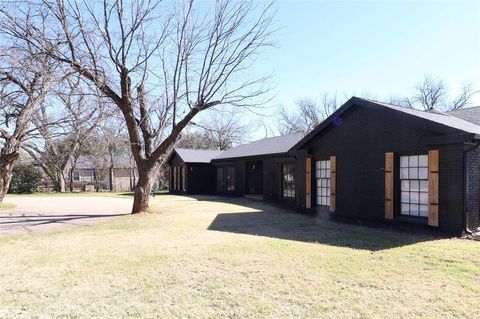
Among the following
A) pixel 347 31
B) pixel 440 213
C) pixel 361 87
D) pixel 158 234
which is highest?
pixel 361 87

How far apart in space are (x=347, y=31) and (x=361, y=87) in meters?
28.5

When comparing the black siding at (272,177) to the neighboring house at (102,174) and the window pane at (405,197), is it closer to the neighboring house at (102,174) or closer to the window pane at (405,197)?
the window pane at (405,197)

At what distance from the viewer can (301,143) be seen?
1262cm

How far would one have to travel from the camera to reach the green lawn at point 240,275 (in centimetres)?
401

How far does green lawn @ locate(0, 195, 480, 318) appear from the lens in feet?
13.2

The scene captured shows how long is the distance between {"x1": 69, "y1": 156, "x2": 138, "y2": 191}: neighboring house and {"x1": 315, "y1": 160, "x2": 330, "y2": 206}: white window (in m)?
27.7

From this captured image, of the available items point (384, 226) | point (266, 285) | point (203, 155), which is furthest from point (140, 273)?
point (203, 155)

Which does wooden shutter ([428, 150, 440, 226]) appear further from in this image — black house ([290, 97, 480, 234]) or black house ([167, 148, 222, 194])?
black house ([167, 148, 222, 194])

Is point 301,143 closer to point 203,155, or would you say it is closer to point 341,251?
point 341,251

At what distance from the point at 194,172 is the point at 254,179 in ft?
18.3

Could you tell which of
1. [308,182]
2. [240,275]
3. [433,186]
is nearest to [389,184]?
[433,186]

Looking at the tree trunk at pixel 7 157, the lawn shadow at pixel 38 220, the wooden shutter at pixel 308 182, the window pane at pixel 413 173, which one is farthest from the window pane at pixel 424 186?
the tree trunk at pixel 7 157

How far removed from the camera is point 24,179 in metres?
28.8

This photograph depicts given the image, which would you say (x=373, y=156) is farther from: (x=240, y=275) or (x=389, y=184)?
(x=240, y=275)
